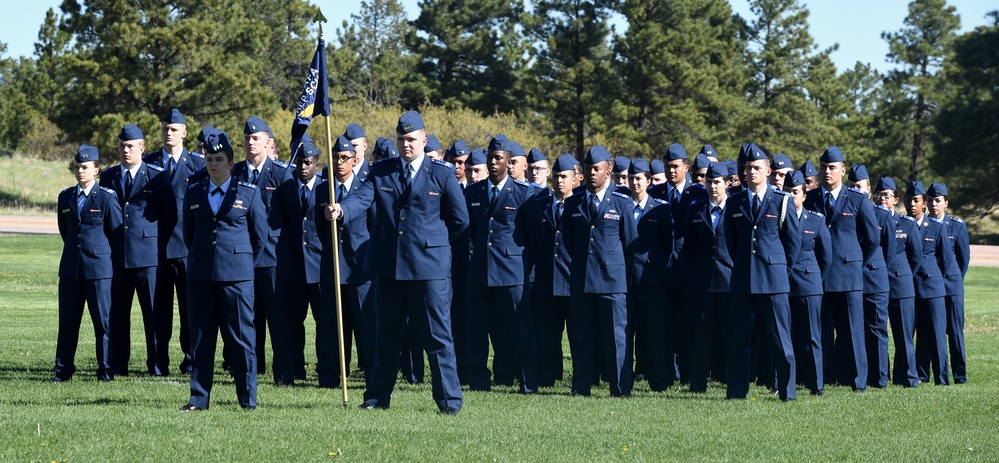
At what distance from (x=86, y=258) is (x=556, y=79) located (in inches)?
1844

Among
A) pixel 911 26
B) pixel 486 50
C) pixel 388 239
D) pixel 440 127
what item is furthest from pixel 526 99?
pixel 388 239

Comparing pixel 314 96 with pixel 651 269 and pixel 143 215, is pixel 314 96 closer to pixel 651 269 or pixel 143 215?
pixel 143 215

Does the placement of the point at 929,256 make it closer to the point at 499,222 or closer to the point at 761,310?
the point at 761,310

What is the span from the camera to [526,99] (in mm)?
58312

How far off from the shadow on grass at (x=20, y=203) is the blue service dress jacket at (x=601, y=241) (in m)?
44.1

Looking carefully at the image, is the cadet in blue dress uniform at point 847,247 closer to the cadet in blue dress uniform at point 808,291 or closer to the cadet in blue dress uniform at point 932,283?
the cadet in blue dress uniform at point 808,291

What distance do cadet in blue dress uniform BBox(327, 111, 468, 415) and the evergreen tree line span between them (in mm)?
35290

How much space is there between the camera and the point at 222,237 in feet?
32.0

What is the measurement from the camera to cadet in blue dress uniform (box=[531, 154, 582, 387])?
12258 millimetres

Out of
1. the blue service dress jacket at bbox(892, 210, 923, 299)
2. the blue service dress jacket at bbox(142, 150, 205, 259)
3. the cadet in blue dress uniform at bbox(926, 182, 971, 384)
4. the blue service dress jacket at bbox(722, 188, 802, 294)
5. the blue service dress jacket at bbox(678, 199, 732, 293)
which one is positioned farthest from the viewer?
the cadet in blue dress uniform at bbox(926, 182, 971, 384)

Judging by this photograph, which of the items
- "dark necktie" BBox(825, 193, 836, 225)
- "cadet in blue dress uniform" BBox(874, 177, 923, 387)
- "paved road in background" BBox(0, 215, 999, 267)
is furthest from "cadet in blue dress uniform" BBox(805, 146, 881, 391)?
"paved road in background" BBox(0, 215, 999, 267)

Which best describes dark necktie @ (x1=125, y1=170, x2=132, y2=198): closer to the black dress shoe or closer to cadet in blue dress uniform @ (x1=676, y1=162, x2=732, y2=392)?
the black dress shoe

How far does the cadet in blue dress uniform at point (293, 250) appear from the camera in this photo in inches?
488

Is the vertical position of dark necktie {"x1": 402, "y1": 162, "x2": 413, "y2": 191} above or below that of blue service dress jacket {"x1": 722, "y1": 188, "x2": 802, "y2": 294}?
above
